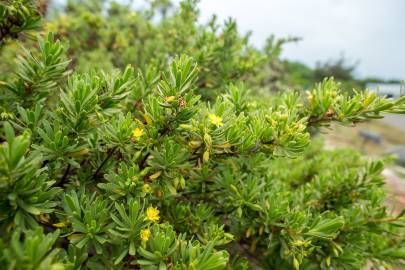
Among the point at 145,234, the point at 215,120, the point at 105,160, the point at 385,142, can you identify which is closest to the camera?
the point at 145,234

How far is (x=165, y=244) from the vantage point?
1174 mm

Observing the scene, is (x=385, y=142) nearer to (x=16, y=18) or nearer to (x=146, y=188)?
(x=146, y=188)

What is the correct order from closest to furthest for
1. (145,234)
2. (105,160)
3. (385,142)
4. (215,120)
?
(145,234), (215,120), (105,160), (385,142)

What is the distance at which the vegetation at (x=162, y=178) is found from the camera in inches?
45.4

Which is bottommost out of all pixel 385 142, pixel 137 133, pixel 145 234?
pixel 385 142

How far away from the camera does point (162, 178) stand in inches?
55.5

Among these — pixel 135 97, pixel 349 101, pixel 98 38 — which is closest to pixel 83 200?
pixel 135 97

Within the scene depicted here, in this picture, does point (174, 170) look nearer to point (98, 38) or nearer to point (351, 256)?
point (351, 256)

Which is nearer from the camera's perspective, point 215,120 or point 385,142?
point 215,120

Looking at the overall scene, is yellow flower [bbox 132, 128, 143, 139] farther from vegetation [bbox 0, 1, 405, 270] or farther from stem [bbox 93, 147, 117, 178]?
stem [bbox 93, 147, 117, 178]

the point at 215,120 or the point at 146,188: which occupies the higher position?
the point at 215,120

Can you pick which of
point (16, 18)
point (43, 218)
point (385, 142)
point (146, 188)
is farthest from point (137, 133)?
point (385, 142)

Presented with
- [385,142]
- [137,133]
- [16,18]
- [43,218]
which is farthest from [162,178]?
[385,142]

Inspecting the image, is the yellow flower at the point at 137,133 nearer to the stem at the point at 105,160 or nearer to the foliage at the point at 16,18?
the stem at the point at 105,160
